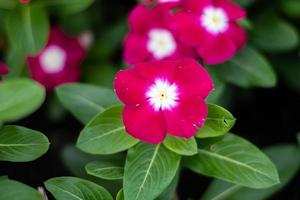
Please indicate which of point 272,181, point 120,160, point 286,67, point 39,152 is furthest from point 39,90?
point 286,67

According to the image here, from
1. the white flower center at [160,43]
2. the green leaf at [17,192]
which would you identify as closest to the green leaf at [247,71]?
the white flower center at [160,43]

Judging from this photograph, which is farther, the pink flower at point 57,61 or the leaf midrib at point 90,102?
the pink flower at point 57,61

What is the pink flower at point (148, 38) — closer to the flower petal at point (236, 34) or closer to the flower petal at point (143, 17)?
the flower petal at point (143, 17)

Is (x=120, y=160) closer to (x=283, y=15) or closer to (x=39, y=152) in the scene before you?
(x=39, y=152)

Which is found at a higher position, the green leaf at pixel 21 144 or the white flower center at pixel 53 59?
the green leaf at pixel 21 144

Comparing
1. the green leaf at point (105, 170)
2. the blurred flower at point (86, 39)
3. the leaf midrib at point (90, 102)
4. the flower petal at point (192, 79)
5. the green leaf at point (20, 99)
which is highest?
the green leaf at point (20, 99)

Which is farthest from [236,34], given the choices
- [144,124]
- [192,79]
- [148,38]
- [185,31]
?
[144,124]

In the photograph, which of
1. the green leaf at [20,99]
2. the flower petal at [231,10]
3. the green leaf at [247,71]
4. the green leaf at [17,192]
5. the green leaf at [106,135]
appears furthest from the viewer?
the green leaf at [247,71]
